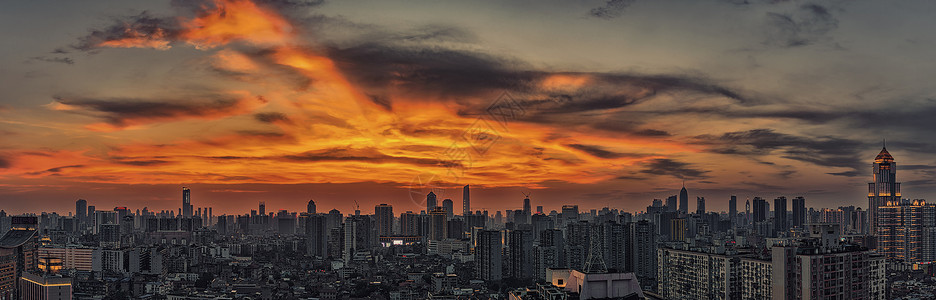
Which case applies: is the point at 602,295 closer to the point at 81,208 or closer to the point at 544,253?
the point at 544,253

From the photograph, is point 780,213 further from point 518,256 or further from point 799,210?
point 518,256

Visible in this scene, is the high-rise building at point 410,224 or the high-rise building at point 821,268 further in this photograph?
the high-rise building at point 410,224

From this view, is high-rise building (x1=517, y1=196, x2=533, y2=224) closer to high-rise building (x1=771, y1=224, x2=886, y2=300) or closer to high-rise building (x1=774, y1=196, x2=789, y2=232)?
high-rise building (x1=774, y1=196, x2=789, y2=232)

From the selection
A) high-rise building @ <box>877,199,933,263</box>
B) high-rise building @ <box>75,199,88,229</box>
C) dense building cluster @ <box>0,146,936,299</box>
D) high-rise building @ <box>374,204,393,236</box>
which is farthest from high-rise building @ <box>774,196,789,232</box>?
high-rise building @ <box>75,199,88,229</box>

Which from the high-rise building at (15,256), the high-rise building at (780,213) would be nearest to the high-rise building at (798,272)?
the high-rise building at (15,256)

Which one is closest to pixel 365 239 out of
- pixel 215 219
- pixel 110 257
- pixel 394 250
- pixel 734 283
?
pixel 394 250

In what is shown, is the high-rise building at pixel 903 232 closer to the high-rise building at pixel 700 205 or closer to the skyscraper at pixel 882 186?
the skyscraper at pixel 882 186

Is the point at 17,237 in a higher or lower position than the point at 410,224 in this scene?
higher

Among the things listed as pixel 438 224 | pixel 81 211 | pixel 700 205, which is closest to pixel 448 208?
pixel 438 224
